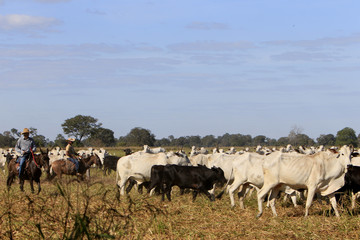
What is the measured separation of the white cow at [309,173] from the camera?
40.9ft

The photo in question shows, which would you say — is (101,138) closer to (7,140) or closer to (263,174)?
(7,140)

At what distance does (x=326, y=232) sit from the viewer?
1027cm

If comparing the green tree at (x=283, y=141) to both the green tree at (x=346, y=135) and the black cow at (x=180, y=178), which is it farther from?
the black cow at (x=180, y=178)

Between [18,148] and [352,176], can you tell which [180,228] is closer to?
[352,176]

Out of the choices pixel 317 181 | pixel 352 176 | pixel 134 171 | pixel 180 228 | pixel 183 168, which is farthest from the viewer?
pixel 134 171

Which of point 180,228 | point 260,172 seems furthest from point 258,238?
point 260,172

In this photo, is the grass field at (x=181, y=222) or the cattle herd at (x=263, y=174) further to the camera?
the cattle herd at (x=263, y=174)

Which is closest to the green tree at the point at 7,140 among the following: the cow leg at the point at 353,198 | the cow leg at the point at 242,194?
the cow leg at the point at 242,194

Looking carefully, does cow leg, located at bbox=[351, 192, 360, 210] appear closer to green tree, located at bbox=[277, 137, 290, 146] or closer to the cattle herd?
the cattle herd

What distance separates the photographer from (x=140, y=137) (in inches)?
3632

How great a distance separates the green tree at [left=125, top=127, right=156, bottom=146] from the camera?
90.6m

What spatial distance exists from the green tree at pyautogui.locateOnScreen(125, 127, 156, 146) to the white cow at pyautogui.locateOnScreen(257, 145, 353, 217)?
77.4m

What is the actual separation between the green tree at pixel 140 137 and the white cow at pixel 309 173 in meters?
77.4

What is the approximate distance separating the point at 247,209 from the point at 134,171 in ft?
16.5
